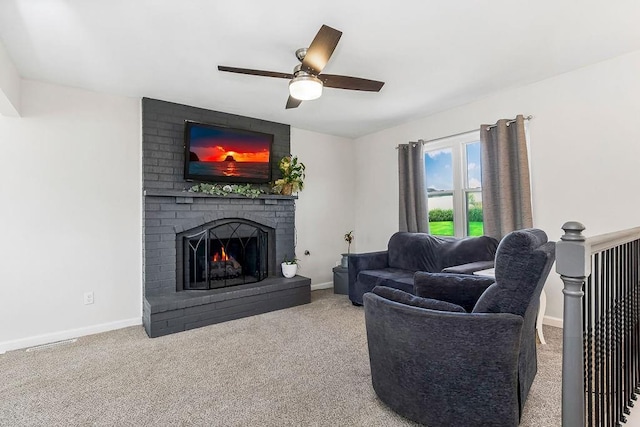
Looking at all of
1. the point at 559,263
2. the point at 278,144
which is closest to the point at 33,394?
the point at 559,263

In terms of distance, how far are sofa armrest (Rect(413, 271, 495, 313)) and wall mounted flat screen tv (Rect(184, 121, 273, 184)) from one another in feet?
8.61

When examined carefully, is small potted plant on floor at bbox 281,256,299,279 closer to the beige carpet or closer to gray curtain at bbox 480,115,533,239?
the beige carpet

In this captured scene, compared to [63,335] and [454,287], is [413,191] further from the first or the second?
[63,335]

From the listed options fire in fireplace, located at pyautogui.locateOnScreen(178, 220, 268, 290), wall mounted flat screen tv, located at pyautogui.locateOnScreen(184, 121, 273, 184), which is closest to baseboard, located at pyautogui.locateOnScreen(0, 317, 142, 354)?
fire in fireplace, located at pyautogui.locateOnScreen(178, 220, 268, 290)

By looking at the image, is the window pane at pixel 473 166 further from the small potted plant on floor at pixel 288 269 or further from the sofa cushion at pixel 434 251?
the small potted plant on floor at pixel 288 269

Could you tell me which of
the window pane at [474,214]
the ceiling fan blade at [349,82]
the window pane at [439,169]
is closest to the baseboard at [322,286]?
the window pane at [439,169]

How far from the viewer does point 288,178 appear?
4.34 meters

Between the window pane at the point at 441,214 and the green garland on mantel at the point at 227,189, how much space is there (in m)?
2.38

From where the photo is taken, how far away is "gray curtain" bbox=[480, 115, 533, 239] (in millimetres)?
3252

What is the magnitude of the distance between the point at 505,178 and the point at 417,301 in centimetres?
234

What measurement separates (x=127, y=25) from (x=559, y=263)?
285cm

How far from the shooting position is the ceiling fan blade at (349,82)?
248 centimetres

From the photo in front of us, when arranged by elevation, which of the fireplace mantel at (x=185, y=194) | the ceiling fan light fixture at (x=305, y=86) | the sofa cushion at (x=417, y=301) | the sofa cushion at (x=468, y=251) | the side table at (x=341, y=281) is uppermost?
the ceiling fan light fixture at (x=305, y=86)

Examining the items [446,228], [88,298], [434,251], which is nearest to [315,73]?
[434,251]
